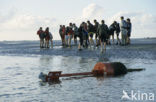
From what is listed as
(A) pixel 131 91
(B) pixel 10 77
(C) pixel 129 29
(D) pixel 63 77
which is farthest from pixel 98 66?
(C) pixel 129 29

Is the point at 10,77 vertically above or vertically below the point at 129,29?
below

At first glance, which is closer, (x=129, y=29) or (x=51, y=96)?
(x=51, y=96)

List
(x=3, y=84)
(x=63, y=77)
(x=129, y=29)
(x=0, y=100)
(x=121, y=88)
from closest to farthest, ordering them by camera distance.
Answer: (x=0, y=100)
(x=121, y=88)
(x=3, y=84)
(x=63, y=77)
(x=129, y=29)

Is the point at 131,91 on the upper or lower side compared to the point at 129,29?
lower

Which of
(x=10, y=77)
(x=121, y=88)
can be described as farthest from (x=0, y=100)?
(x=10, y=77)

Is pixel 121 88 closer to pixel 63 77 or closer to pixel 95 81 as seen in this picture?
pixel 95 81

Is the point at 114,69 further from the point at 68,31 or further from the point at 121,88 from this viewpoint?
the point at 68,31

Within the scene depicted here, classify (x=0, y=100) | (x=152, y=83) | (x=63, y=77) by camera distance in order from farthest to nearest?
(x=63, y=77) < (x=152, y=83) < (x=0, y=100)

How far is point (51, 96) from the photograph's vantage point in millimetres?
7016

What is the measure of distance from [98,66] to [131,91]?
3.67 meters

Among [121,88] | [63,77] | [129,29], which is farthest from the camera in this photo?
[129,29]

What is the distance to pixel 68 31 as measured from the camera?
90.3ft

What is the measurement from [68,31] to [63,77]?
57.1ft

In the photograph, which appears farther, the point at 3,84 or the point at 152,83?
the point at 3,84
